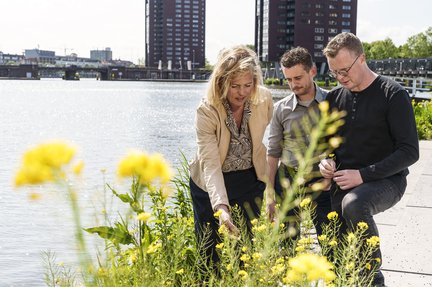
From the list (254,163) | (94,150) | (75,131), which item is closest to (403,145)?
(254,163)

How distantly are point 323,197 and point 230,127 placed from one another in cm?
103

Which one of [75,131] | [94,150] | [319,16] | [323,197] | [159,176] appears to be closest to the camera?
[159,176]

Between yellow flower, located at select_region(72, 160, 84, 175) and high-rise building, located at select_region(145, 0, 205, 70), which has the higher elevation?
high-rise building, located at select_region(145, 0, 205, 70)

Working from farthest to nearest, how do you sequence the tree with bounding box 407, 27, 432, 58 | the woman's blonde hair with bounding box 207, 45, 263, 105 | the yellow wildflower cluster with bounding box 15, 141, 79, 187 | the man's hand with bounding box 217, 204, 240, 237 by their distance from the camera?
the tree with bounding box 407, 27, 432, 58
the woman's blonde hair with bounding box 207, 45, 263, 105
the man's hand with bounding box 217, 204, 240, 237
the yellow wildflower cluster with bounding box 15, 141, 79, 187

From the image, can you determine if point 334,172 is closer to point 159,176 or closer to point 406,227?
point 406,227

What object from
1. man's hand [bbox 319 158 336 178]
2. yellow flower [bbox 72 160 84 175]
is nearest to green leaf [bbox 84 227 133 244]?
yellow flower [bbox 72 160 84 175]

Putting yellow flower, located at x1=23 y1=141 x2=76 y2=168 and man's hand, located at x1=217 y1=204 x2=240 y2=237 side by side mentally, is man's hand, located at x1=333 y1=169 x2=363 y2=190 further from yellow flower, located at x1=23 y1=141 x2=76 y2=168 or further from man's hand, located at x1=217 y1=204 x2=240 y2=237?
yellow flower, located at x1=23 y1=141 x2=76 y2=168

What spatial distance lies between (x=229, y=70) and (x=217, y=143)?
484 millimetres

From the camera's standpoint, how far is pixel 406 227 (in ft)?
16.5

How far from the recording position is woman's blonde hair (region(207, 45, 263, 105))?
304 cm

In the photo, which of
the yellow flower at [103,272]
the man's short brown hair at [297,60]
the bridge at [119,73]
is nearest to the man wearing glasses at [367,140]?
the man's short brown hair at [297,60]

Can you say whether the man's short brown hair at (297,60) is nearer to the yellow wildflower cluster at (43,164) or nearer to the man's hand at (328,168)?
the man's hand at (328,168)

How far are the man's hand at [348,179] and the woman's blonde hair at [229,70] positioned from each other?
2.21 feet

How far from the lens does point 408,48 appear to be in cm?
9562
